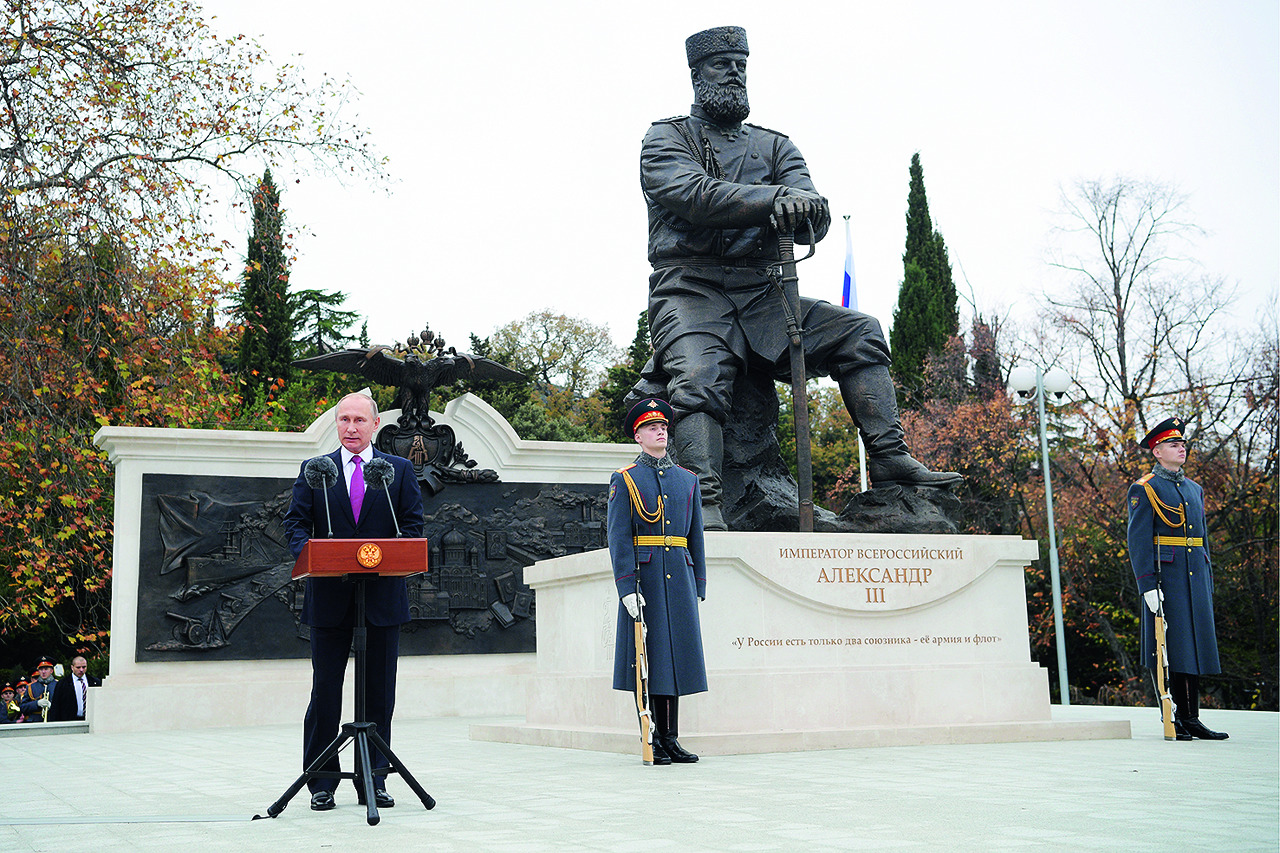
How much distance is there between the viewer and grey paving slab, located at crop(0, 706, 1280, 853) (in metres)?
3.79

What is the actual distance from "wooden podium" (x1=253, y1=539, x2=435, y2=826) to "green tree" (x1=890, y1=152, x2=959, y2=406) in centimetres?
3214

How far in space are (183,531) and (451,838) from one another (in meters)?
11.0

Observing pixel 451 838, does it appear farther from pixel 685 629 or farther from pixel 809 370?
pixel 809 370

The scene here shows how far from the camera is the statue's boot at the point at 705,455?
772cm

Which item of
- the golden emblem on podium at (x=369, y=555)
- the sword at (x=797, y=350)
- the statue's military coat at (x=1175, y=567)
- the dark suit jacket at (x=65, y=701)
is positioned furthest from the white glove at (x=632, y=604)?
the dark suit jacket at (x=65, y=701)

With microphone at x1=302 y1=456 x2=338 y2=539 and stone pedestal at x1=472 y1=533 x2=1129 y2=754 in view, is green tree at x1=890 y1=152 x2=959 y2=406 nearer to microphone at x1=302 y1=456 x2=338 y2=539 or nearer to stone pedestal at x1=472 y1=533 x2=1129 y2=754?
stone pedestal at x1=472 y1=533 x2=1129 y2=754

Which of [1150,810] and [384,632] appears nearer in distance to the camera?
[1150,810]

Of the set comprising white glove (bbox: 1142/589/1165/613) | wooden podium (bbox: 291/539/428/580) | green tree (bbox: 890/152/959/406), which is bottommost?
white glove (bbox: 1142/589/1165/613)

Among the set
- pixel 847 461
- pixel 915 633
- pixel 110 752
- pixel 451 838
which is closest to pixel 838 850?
pixel 451 838

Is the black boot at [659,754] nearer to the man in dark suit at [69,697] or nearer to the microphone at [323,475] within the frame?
the microphone at [323,475]

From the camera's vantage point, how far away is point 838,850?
11.5ft

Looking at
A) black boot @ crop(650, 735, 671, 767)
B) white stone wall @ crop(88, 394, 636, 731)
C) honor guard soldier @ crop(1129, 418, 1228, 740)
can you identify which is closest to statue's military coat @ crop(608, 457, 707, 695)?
black boot @ crop(650, 735, 671, 767)

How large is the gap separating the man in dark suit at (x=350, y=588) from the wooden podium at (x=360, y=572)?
19 centimetres

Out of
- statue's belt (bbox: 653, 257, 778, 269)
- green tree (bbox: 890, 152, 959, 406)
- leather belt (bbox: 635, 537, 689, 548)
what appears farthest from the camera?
green tree (bbox: 890, 152, 959, 406)
